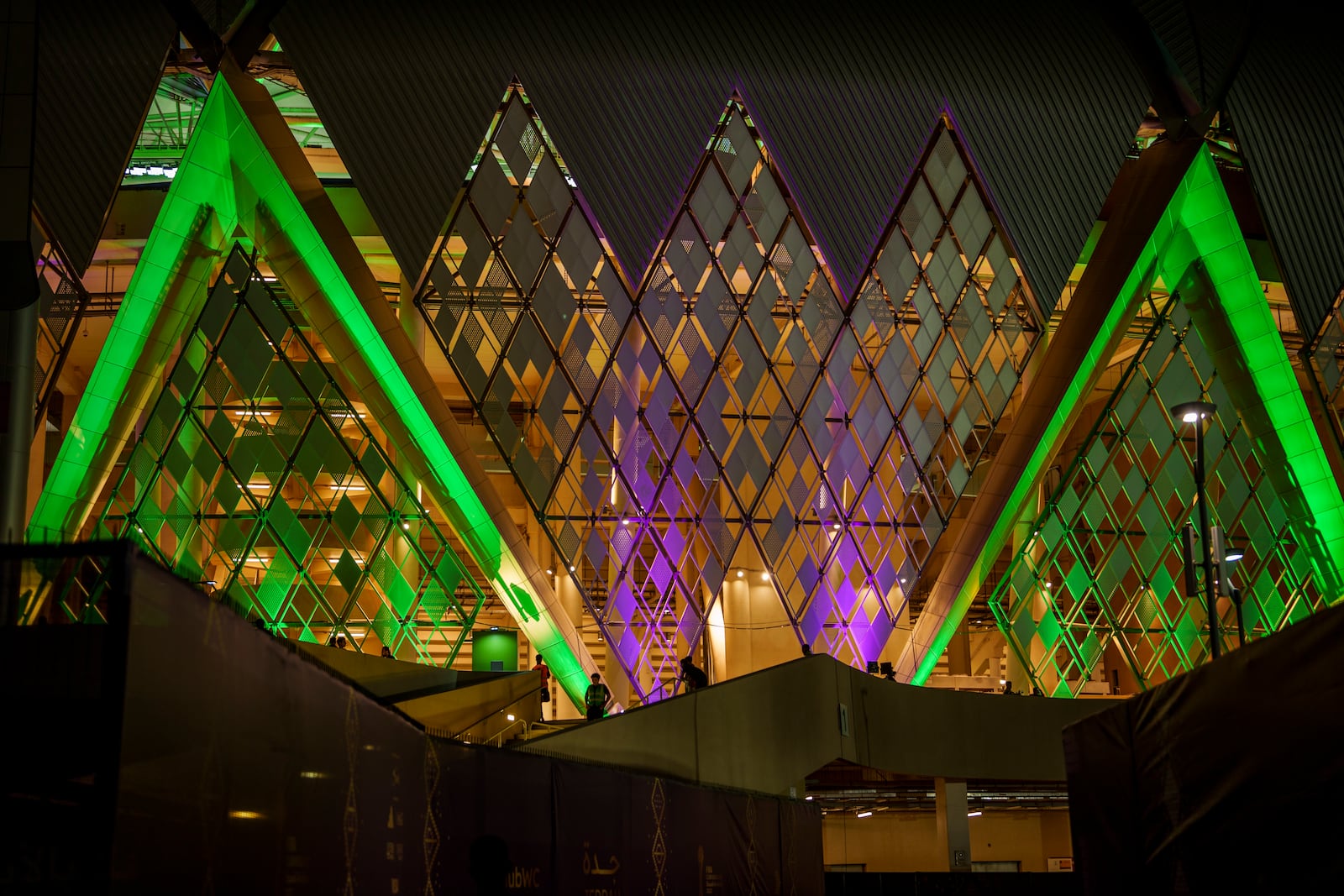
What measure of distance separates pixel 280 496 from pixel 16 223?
65.8 ft

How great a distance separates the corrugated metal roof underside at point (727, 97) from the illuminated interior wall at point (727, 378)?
715 millimetres

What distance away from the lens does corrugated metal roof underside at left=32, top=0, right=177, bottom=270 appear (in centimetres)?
2831

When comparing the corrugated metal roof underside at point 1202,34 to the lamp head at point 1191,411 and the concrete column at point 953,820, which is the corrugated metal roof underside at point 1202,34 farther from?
the concrete column at point 953,820

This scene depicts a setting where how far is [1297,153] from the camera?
35.3 metres

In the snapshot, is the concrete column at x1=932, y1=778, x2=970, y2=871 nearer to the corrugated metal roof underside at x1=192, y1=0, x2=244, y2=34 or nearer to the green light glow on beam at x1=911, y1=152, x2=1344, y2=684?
the green light glow on beam at x1=911, y1=152, x2=1344, y2=684

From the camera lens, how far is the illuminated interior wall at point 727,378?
1249 inches

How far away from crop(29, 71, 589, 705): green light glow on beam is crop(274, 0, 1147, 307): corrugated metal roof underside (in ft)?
5.99

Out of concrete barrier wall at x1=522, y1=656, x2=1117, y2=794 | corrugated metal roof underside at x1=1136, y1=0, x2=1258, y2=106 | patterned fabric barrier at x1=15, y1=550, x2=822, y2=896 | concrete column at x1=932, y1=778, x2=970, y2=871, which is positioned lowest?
patterned fabric barrier at x1=15, y1=550, x2=822, y2=896

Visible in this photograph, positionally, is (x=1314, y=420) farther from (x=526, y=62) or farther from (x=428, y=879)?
(x=428, y=879)

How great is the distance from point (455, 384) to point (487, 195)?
11248 mm

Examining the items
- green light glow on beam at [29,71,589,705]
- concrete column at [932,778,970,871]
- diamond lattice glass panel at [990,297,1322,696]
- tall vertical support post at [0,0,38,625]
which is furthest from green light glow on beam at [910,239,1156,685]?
tall vertical support post at [0,0,38,625]

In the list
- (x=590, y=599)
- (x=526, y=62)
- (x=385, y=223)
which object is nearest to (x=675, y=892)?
(x=590, y=599)

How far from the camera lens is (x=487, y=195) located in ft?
104

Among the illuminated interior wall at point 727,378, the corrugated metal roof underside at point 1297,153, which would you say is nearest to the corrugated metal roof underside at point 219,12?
the illuminated interior wall at point 727,378
